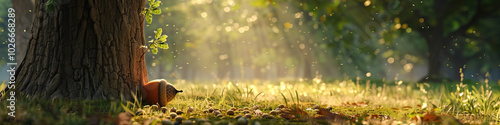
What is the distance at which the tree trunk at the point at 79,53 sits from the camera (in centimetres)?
384

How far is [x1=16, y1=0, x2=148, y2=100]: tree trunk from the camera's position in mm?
3842

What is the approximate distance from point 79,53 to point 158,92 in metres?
0.93

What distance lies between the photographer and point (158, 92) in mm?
4043

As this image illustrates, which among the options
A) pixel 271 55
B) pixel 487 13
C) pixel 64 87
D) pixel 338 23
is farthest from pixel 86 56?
pixel 271 55

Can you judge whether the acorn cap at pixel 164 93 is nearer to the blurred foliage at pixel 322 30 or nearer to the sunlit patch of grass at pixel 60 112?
the sunlit patch of grass at pixel 60 112

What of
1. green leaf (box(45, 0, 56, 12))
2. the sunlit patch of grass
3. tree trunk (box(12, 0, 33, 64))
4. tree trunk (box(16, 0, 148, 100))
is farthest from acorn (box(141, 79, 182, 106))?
tree trunk (box(12, 0, 33, 64))

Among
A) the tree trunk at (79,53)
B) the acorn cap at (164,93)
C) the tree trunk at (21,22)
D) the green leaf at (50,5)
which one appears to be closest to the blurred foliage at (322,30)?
the acorn cap at (164,93)

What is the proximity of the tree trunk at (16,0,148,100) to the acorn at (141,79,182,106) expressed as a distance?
0.75ft

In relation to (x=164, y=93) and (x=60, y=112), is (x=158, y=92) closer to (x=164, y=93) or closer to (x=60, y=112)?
(x=164, y=93)

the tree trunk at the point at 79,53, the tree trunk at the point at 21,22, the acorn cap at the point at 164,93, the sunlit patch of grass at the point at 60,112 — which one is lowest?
the sunlit patch of grass at the point at 60,112

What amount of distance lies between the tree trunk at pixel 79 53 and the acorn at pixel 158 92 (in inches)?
9.0

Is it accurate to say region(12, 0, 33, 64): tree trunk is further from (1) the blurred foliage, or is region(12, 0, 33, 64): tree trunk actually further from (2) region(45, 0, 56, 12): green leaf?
(2) region(45, 0, 56, 12): green leaf

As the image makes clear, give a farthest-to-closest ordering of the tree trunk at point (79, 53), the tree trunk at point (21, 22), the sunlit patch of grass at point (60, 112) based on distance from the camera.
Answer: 1. the tree trunk at point (21, 22)
2. the tree trunk at point (79, 53)
3. the sunlit patch of grass at point (60, 112)

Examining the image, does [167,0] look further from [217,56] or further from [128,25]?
[128,25]
